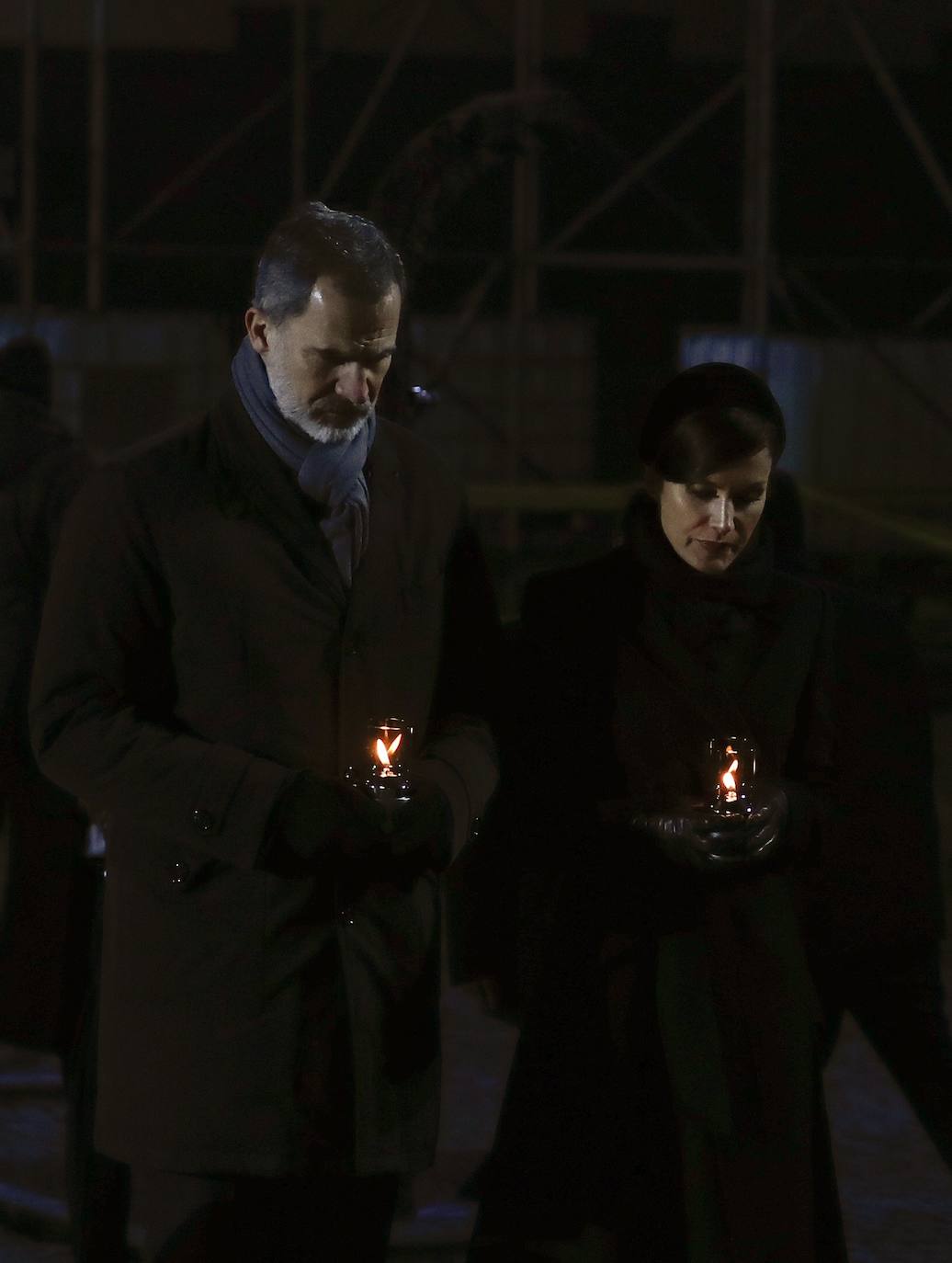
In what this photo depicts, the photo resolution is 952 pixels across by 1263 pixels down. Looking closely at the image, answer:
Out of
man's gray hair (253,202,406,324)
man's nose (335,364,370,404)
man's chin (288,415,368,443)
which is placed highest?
man's gray hair (253,202,406,324)

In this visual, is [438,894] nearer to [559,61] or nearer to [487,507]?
[487,507]

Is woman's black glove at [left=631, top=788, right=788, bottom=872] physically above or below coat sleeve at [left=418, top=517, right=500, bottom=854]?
below

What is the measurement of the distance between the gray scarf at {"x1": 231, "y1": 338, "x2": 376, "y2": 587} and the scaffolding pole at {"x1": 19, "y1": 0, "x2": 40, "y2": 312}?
12798 millimetres

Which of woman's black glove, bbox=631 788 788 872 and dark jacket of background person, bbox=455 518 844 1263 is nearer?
woman's black glove, bbox=631 788 788 872

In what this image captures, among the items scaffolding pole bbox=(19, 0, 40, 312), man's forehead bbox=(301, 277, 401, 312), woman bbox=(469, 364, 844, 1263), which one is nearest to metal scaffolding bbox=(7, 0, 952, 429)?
scaffolding pole bbox=(19, 0, 40, 312)

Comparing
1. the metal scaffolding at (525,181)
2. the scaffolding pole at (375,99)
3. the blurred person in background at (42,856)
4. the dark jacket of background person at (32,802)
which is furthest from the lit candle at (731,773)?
the scaffolding pole at (375,99)

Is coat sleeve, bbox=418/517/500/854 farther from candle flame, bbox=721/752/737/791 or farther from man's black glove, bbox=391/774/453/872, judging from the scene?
candle flame, bbox=721/752/737/791

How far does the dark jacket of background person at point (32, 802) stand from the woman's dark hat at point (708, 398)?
1610 millimetres

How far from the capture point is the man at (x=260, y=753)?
2.79 metres

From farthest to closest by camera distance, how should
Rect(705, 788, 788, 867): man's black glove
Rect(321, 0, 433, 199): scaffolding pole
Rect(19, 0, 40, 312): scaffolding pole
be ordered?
1. Rect(19, 0, 40, 312): scaffolding pole
2. Rect(321, 0, 433, 199): scaffolding pole
3. Rect(705, 788, 788, 867): man's black glove

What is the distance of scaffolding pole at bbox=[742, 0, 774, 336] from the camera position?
15164mm

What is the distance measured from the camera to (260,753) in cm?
284

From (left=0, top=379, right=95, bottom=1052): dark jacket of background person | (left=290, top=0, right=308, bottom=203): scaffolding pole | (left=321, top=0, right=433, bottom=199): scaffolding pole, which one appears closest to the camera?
(left=0, top=379, right=95, bottom=1052): dark jacket of background person

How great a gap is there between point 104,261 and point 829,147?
16.5 feet
